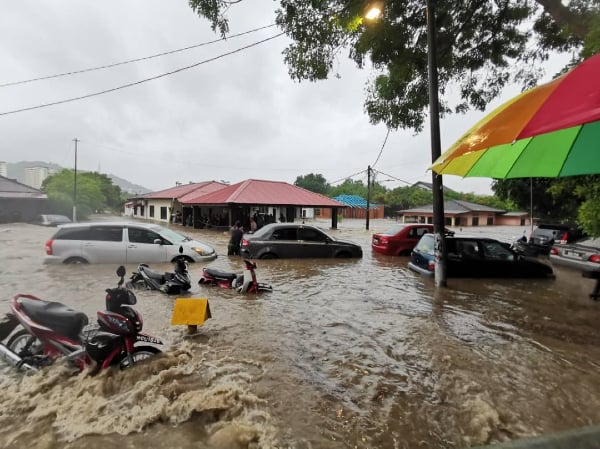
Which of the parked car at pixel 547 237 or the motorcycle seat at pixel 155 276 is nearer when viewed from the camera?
the motorcycle seat at pixel 155 276

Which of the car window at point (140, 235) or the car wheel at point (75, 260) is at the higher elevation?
the car window at point (140, 235)

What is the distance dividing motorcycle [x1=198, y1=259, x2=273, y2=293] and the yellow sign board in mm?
2284

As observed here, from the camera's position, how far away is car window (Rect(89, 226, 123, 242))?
10.00 m

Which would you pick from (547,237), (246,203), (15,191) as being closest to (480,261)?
(547,237)

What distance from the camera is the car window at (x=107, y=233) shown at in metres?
10.00

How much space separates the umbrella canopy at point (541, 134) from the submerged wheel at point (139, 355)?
12.3ft

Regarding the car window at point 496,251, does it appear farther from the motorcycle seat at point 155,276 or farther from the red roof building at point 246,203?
the red roof building at point 246,203

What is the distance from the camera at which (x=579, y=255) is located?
341 inches

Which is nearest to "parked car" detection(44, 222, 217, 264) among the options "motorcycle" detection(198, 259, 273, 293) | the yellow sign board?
"motorcycle" detection(198, 259, 273, 293)

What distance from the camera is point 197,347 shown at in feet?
14.7

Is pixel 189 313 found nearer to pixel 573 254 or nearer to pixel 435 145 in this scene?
pixel 435 145

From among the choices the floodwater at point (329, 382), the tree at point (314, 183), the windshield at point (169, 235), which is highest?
the tree at point (314, 183)

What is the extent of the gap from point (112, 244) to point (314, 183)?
6697 cm

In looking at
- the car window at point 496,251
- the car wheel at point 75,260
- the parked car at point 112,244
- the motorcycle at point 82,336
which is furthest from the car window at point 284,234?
the motorcycle at point 82,336
